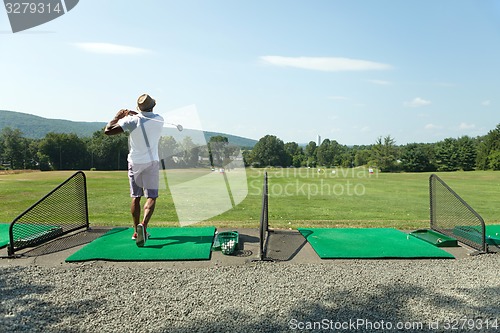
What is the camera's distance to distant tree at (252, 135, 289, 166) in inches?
2605

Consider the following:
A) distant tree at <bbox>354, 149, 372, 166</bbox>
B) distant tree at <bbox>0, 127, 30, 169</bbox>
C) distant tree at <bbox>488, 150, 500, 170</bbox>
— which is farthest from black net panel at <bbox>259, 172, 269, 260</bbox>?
distant tree at <bbox>354, 149, 372, 166</bbox>

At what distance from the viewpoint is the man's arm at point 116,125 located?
5.93 m

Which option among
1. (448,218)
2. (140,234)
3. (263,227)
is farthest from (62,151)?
(448,218)

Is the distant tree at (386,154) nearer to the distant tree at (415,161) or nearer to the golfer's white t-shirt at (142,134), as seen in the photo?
the distant tree at (415,161)

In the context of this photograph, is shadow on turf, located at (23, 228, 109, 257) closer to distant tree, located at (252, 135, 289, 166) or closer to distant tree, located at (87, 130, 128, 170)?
distant tree, located at (252, 135, 289, 166)

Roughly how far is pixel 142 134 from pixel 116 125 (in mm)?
451

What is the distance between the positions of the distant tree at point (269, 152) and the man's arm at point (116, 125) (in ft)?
187

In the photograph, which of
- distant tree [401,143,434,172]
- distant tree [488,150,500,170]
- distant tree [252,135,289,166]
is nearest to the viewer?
distant tree [488,150,500,170]

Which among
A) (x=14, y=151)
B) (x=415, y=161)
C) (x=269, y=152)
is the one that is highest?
(x=14, y=151)

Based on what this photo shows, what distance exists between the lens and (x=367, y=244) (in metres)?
6.19

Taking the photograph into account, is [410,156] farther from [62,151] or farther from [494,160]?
[62,151]

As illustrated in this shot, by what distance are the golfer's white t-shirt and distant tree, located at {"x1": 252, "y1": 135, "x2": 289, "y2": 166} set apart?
5722 centimetres

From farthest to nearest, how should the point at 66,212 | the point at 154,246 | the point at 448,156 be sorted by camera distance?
the point at 448,156 < the point at 66,212 < the point at 154,246

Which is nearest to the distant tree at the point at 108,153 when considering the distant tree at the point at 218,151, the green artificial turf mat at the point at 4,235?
the distant tree at the point at 218,151
